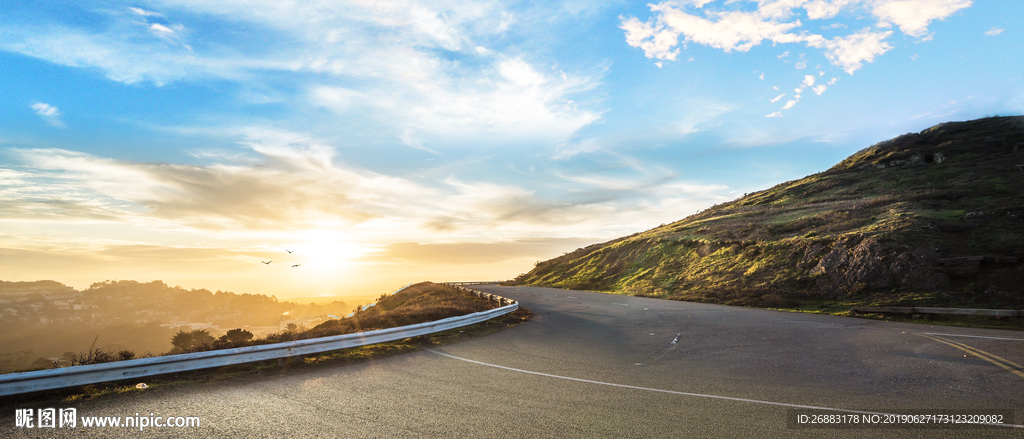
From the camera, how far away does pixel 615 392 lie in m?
7.57

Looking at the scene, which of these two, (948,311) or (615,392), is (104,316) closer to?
(615,392)

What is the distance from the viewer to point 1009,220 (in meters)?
28.6

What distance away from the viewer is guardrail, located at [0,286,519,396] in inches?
266

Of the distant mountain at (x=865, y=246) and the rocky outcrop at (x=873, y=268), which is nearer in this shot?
the distant mountain at (x=865, y=246)

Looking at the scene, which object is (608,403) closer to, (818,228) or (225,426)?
(225,426)

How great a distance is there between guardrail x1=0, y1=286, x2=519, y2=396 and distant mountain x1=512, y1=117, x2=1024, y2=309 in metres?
25.6

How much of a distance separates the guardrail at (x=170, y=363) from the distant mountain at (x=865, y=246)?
25.6 meters

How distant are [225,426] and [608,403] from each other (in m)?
5.78

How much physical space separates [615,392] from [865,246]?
3028cm

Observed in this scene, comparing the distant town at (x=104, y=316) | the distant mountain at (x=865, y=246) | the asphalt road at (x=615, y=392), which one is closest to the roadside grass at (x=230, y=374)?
the asphalt road at (x=615, y=392)

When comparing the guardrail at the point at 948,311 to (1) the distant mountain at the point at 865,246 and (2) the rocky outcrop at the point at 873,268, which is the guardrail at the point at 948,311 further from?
(2) the rocky outcrop at the point at 873,268

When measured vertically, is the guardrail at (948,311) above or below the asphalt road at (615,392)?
below

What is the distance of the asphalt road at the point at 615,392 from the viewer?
5.71 meters

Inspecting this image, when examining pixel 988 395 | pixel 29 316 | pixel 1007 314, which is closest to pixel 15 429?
pixel 988 395
